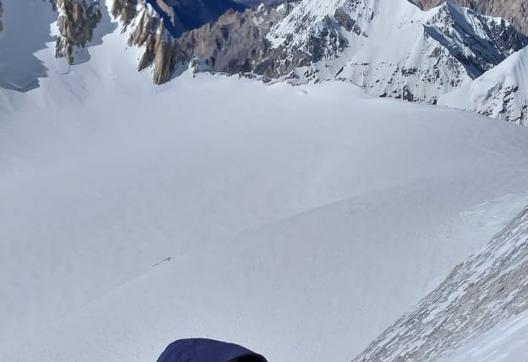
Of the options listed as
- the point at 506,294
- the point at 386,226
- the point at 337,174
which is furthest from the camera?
the point at 337,174

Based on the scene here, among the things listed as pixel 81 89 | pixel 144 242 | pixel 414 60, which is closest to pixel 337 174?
pixel 144 242

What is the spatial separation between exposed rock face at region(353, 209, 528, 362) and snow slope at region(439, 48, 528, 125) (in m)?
141

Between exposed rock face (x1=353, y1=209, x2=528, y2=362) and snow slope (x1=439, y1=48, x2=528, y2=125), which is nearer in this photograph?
exposed rock face (x1=353, y1=209, x2=528, y2=362)

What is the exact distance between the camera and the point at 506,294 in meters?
10.3

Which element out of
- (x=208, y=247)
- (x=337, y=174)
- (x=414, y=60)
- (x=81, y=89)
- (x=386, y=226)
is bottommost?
(x=414, y=60)

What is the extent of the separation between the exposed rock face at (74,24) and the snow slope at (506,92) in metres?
107

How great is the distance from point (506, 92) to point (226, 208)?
131m

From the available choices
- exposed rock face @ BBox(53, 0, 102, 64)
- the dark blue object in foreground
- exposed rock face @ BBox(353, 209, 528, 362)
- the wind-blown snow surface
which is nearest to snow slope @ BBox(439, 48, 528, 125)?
exposed rock face @ BBox(53, 0, 102, 64)

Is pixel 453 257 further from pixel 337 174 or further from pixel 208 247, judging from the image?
pixel 337 174

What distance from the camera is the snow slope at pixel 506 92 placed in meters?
150

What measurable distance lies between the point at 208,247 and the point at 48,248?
29.1ft

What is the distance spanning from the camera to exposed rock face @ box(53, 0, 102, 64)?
54.2 m

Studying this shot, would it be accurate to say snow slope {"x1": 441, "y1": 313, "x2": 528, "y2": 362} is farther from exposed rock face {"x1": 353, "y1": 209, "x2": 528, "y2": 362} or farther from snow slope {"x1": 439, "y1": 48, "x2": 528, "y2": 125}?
snow slope {"x1": 439, "y1": 48, "x2": 528, "y2": 125}

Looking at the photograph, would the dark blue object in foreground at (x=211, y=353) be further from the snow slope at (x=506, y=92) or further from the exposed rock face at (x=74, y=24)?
the snow slope at (x=506, y=92)
